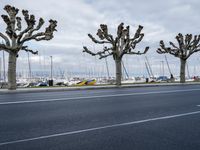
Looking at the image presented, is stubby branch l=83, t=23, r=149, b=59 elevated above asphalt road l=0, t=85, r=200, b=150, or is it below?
above

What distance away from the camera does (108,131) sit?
5352mm

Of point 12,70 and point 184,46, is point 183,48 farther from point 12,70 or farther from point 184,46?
point 12,70

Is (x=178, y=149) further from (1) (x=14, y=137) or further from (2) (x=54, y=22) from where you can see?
(2) (x=54, y=22)

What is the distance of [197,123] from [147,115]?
1617mm

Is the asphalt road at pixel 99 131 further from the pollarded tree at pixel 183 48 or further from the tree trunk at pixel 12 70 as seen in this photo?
the pollarded tree at pixel 183 48

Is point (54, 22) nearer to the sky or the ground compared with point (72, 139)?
nearer to the sky

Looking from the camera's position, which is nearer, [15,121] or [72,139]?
[72,139]

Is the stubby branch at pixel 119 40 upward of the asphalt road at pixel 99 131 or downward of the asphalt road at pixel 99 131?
upward

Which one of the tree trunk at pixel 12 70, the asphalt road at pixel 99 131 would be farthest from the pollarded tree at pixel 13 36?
the asphalt road at pixel 99 131

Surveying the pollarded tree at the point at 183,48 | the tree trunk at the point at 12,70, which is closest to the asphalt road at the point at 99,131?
the tree trunk at the point at 12,70

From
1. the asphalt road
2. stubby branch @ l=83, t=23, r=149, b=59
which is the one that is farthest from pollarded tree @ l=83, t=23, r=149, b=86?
the asphalt road

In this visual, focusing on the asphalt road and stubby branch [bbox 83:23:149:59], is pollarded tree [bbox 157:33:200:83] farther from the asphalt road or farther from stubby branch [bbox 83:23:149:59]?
the asphalt road

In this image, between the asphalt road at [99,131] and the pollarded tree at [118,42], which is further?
the pollarded tree at [118,42]

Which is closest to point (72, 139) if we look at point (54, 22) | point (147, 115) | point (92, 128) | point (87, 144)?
point (87, 144)
